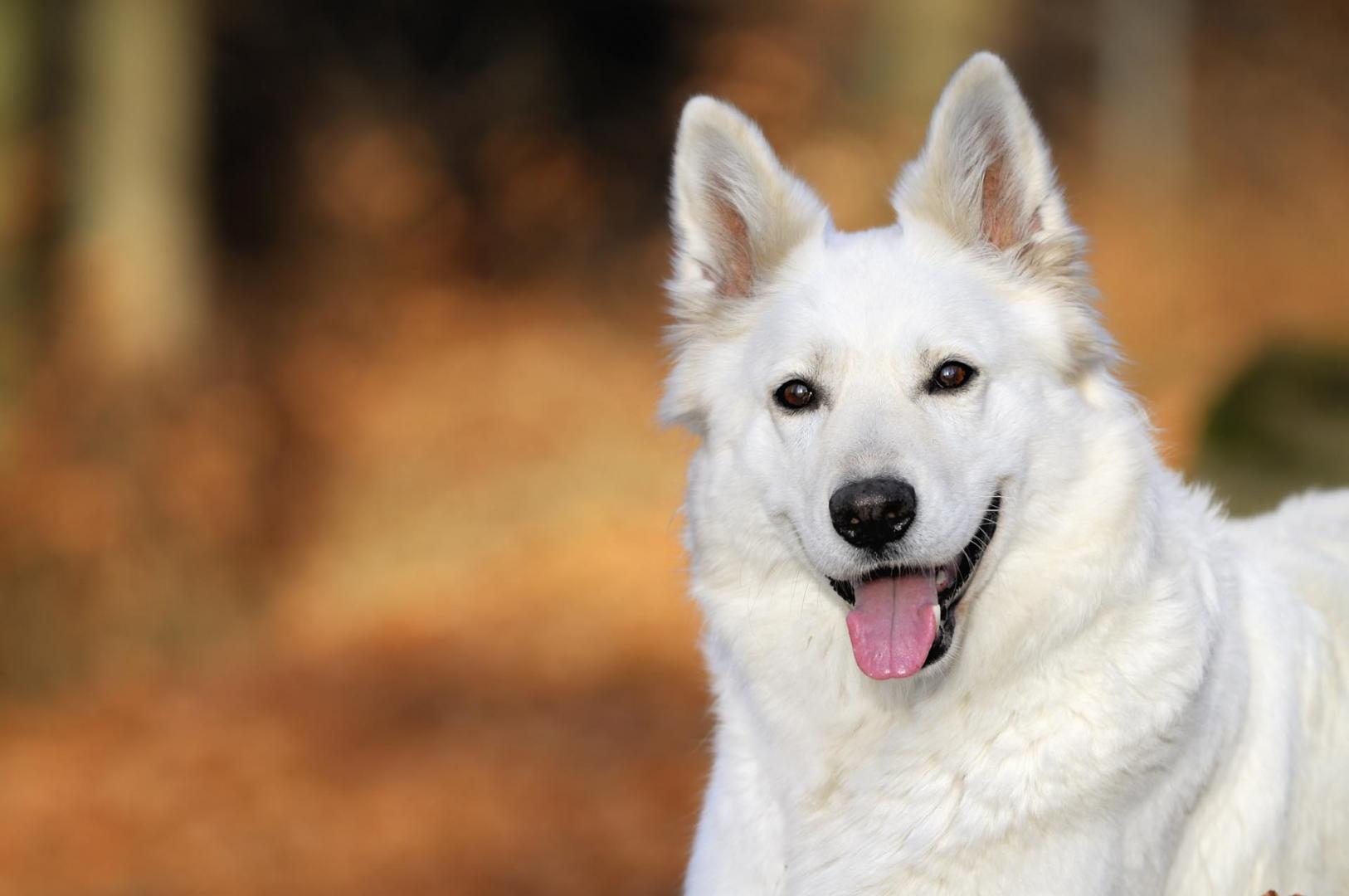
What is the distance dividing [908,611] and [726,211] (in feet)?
4.06

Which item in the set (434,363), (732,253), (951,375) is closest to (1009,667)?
(951,375)

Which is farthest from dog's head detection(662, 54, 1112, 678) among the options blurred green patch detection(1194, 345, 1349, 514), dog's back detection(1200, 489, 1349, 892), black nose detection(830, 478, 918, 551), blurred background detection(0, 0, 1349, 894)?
blurred green patch detection(1194, 345, 1349, 514)

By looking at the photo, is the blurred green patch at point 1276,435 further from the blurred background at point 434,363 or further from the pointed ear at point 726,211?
the pointed ear at point 726,211

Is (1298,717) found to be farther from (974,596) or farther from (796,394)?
(796,394)

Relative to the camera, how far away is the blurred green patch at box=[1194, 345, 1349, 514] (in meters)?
6.11

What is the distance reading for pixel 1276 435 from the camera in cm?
630

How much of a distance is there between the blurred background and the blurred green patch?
20 millimetres

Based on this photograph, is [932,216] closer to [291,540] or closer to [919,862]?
[919,862]

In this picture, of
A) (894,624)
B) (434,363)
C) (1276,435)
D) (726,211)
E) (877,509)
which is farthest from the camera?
(434,363)

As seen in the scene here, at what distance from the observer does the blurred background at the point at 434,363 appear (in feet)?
29.6

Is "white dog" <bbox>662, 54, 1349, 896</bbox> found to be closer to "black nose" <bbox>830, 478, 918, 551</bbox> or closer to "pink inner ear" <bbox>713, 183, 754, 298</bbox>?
"black nose" <bbox>830, 478, 918, 551</bbox>

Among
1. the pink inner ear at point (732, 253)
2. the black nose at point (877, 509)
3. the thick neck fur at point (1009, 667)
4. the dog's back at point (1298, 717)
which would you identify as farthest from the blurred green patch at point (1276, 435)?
the black nose at point (877, 509)

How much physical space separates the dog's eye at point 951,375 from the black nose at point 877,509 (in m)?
0.37

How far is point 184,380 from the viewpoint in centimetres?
1216
